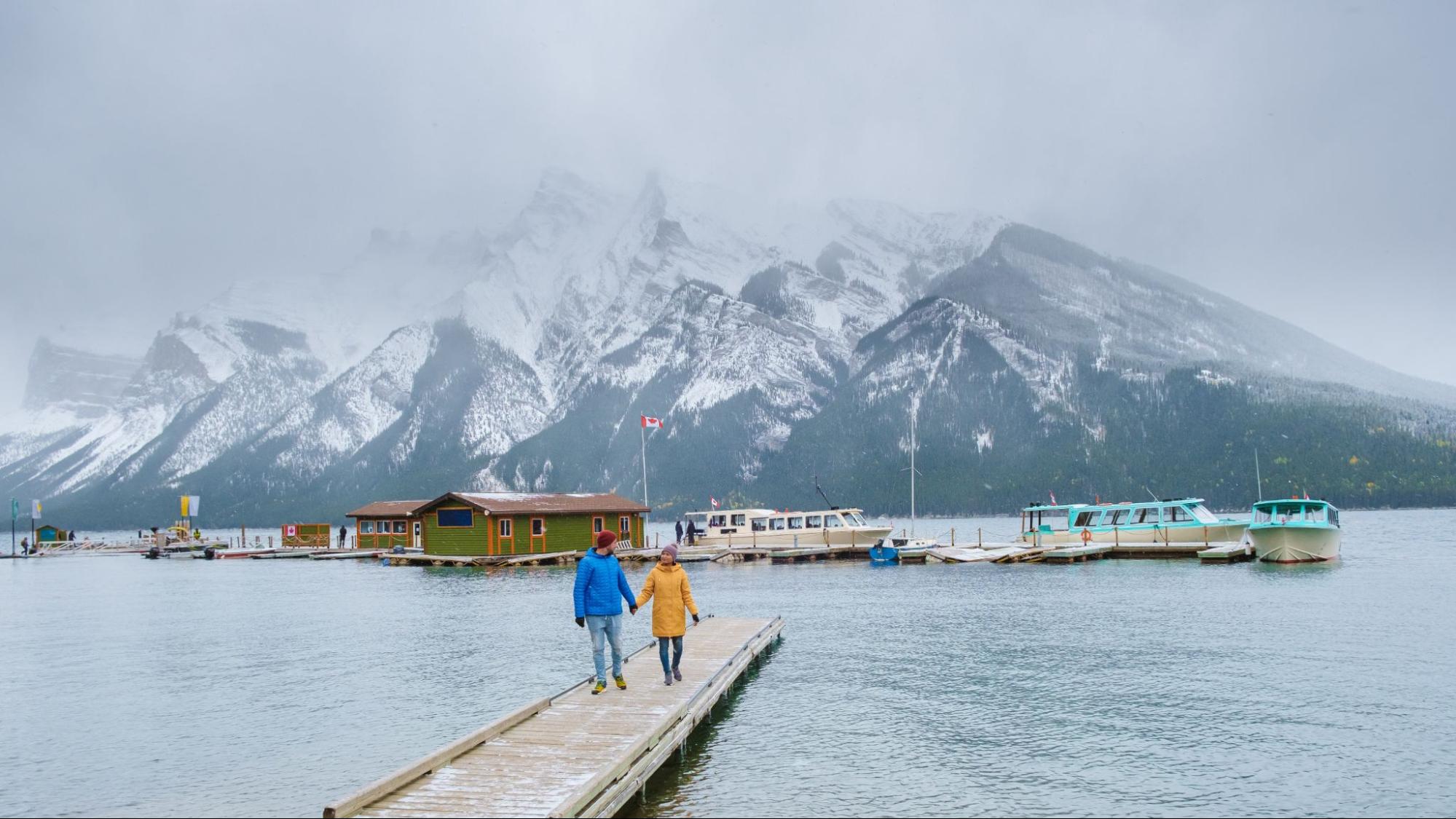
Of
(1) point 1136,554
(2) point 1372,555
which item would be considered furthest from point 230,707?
(2) point 1372,555

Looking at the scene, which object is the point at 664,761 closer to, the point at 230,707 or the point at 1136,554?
the point at 230,707

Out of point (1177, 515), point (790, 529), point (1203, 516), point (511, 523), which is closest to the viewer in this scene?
point (1203, 516)

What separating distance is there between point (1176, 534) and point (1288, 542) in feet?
24.8

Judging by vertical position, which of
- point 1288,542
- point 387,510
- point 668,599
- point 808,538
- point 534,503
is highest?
point 534,503

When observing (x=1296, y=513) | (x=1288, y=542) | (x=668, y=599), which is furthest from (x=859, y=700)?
(x=1296, y=513)

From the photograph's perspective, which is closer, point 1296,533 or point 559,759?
point 559,759

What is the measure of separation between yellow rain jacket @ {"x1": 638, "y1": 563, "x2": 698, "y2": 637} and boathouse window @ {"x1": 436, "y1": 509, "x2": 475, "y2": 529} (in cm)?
5731

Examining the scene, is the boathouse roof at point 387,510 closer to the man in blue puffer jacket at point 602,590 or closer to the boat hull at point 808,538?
the boat hull at point 808,538

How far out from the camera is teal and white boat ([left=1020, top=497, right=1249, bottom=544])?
235 ft

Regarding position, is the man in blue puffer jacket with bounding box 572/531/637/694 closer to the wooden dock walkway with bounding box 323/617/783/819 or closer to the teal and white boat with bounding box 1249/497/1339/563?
the wooden dock walkway with bounding box 323/617/783/819

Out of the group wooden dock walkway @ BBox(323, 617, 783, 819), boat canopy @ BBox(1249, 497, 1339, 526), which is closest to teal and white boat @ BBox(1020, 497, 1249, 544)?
boat canopy @ BBox(1249, 497, 1339, 526)

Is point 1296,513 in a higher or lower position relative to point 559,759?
higher

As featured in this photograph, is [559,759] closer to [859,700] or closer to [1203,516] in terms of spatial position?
[859,700]

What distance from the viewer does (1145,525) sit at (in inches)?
2901
